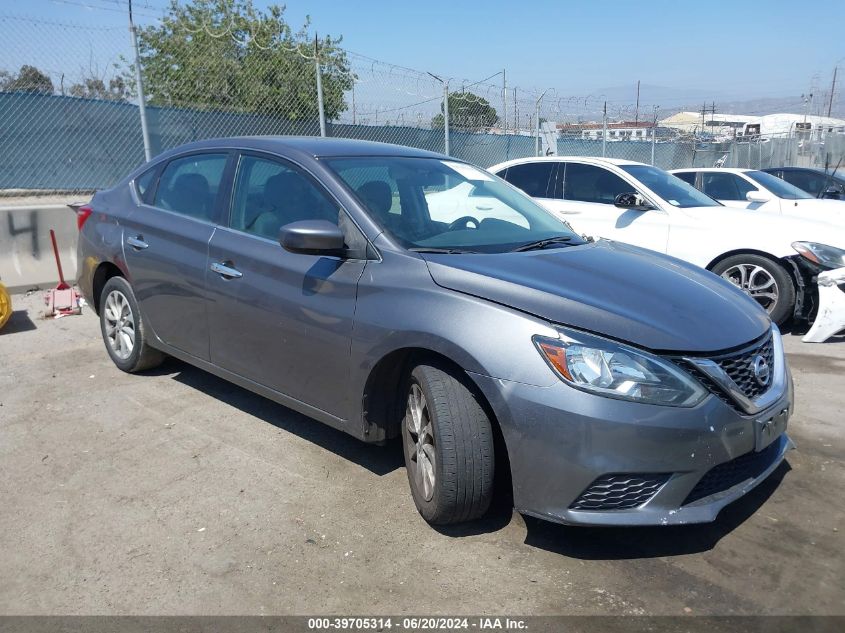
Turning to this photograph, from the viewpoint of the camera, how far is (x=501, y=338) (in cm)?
278

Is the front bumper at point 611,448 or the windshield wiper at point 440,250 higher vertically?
the windshield wiper at point 440,250

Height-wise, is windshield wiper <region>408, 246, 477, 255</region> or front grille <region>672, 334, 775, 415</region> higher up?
windshield wiper <region>408, 246, 477, 255</region>

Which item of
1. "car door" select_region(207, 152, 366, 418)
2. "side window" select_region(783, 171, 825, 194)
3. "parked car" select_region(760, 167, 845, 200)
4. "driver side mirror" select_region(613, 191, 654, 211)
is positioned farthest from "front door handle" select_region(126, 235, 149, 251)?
"side window" select_region(783, 171, 825, 194)

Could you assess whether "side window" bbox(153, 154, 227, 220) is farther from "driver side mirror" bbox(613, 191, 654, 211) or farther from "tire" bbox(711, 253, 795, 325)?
"tire" bbox(711, 253, 795, 325)

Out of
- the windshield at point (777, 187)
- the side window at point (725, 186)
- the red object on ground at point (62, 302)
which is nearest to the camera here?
the red object on ground at point (62, 302)

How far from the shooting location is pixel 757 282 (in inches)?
262

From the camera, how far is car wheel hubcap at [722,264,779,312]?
21.4 feet

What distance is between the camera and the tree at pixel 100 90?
28.9 feet

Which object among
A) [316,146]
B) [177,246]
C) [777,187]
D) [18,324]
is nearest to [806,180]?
[777,187]

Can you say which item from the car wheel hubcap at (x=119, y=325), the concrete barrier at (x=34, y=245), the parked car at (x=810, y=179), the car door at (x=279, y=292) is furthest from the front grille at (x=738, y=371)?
the parked car at (x=810, y=179)

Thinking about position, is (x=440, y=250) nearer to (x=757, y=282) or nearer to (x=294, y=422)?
(x=294, y=422)

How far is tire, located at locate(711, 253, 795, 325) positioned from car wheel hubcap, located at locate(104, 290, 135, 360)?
4919 millimetres

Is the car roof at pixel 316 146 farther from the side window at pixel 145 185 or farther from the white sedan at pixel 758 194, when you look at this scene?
the white sedan at pixel 758 194

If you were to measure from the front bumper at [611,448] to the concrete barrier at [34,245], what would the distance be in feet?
20.5
